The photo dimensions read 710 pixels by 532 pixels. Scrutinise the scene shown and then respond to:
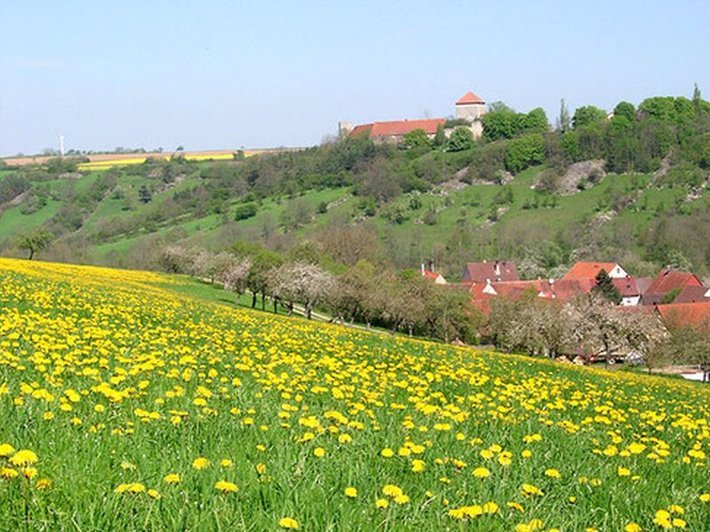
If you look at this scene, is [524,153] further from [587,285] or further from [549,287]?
[549,287]

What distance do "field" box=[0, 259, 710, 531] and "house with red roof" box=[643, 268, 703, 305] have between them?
103m

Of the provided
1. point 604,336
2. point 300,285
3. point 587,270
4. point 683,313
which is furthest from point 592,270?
point 604,336

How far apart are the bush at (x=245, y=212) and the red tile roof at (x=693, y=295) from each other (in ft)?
293

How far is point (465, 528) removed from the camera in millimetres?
4898

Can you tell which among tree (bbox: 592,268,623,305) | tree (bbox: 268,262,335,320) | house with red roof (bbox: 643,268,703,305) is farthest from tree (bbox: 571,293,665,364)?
house with red roof (bbox: 643,268,703,305)

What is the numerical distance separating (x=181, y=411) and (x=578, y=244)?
14393 cm

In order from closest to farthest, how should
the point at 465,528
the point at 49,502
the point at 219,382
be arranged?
the point at 49,502, the point at 465,528, the point at 219,382

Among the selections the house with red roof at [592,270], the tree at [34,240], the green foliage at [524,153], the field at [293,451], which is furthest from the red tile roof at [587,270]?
the field at [293,451]

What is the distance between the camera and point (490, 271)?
5157 inches

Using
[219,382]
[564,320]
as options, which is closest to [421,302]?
[564,320]

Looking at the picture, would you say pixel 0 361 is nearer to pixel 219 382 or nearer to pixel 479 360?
pixel 219 382

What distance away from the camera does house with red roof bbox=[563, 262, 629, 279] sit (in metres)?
123

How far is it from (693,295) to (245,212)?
91920mm

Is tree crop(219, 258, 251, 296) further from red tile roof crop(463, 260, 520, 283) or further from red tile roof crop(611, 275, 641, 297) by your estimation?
red tile roof crop(611, 275, 641, 297)
